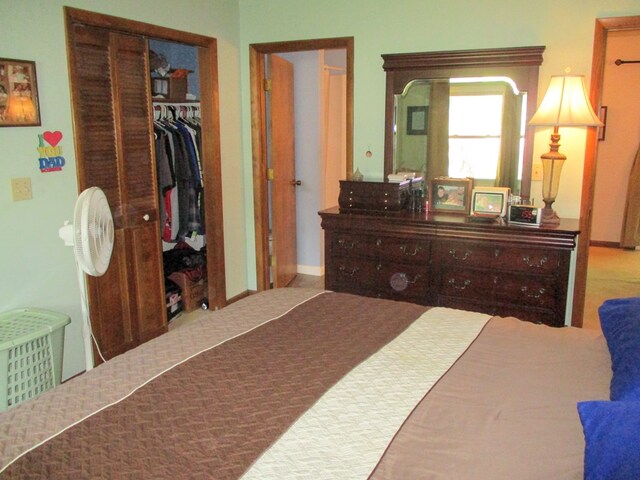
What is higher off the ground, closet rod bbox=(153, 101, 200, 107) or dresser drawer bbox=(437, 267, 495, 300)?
closet rod bbox=(153, 101, 200, 107)

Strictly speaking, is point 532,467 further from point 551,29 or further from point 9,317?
point 551,29

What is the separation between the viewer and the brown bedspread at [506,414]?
1219 mm

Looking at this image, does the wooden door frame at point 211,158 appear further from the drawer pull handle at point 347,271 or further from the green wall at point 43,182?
the drawer pull handle at point 347,271

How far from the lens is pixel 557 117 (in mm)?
3201

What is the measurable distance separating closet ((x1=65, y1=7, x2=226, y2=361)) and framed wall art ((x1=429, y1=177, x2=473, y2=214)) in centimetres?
186

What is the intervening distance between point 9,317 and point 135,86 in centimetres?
156

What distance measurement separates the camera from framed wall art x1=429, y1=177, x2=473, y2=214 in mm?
3570

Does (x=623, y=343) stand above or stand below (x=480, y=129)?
below

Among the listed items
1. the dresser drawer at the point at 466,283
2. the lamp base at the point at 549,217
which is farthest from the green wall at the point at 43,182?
the lamp base at the point at 549,217

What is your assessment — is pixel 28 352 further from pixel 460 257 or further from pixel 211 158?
pixel 460 257

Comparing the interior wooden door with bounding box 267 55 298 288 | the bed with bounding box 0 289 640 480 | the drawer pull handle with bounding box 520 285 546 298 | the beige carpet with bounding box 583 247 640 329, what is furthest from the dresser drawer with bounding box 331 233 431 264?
the beige carpet with bounding box 583 247 640 329

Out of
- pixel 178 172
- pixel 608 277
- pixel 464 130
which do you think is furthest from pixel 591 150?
pixel 178 172

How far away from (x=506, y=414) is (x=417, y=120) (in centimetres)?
273

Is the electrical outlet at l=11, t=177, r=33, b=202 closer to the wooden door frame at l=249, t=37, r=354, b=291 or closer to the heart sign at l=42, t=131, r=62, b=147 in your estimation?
the heart sign at l=42, t=131, r=62, b=147
